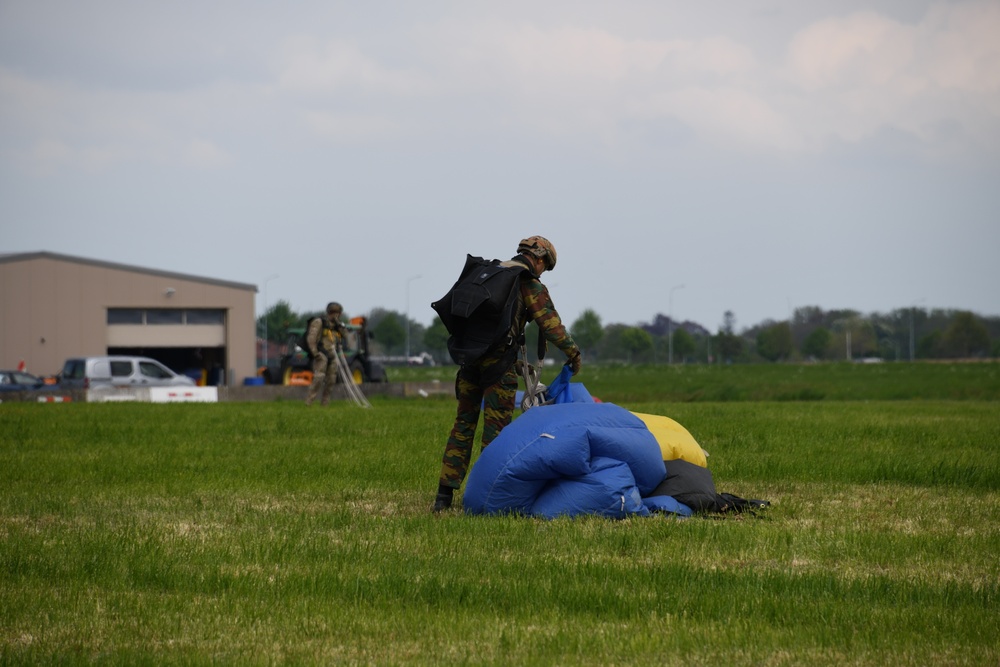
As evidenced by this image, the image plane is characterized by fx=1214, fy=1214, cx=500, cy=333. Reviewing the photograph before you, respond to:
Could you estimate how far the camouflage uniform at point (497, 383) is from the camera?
340 inches

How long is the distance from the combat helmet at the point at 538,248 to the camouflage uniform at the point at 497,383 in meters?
0.10

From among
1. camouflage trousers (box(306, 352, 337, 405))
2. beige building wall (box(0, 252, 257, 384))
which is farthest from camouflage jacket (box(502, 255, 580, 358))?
beige building wall (box(0, 252, 257, 384))

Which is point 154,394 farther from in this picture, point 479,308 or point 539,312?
point 479,308

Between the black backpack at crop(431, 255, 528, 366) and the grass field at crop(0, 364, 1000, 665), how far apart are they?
125 centimetres

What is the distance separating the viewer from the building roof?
5206 centimetres

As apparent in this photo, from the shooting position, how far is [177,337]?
57.4 meters

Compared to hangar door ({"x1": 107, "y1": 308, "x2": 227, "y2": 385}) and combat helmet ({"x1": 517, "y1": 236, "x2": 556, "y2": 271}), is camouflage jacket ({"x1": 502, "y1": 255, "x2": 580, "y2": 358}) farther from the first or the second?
hangar door ({"x1": 107, "y1": 308, "x2": 227, "y2": 385})

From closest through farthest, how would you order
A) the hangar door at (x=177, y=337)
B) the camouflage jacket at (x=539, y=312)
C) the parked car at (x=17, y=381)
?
the camouflage jacket at (x=539, y=312) → the parked car at (x=17, y=381) → the hangar door at (x=177, y=337)

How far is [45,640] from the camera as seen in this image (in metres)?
4.84

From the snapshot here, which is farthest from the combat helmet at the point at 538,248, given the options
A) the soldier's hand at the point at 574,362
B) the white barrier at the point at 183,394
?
the white barrier at the point at 183,394

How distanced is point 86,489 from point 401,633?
19.6 feet

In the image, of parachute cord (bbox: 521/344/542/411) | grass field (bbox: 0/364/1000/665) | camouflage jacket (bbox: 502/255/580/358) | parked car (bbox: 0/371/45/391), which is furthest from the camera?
parked car (bbox: 0/371/45/391)

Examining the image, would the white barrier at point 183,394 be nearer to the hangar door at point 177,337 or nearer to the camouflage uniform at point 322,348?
the camouflage uniform at point 322,348

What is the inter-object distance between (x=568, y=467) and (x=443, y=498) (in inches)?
46.1
